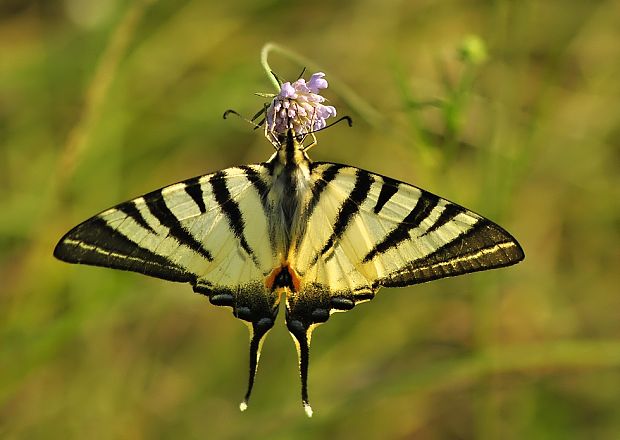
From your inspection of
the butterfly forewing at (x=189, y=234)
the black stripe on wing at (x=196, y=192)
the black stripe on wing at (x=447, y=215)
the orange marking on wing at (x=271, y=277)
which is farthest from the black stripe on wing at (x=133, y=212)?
the black stripe on wing at (x=447, y=215)

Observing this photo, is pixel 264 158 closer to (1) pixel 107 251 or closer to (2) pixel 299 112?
(2) pixel 299 112

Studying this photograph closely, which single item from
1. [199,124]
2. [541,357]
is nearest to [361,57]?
[199,124]

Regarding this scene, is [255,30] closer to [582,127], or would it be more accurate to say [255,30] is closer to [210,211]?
[582,127]

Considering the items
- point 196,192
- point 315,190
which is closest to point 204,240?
point 196,192

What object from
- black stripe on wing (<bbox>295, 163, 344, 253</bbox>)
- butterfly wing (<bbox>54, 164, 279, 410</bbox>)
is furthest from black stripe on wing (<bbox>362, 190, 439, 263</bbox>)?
butterfly wing (<bbox>54, 164, 279, 410</bbox>)

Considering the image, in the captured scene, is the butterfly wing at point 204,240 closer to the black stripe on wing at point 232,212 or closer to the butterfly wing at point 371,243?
the black stripe on wing at point 232,212

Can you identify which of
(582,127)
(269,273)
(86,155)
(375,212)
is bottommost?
(269,273)

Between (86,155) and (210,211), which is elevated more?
(86,155)

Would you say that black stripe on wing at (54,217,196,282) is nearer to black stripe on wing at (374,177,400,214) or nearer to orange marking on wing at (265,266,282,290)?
orange marking on wing at (265,266,282,290)
